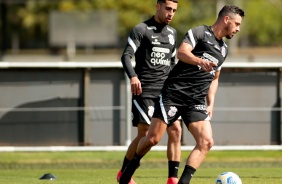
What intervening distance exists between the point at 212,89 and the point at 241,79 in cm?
897

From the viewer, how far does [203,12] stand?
91.2 m

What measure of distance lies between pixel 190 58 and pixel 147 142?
1.40 m

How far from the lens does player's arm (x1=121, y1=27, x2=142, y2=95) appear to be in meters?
12.8

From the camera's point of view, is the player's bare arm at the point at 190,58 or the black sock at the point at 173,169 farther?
the black sock at the point at 173,169

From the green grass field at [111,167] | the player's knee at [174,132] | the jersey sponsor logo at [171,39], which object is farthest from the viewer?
the green grass field at [111,167]

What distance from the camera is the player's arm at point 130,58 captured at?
1277 cm

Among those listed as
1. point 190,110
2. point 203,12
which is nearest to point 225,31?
point 190,110

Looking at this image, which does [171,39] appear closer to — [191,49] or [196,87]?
[196,87]

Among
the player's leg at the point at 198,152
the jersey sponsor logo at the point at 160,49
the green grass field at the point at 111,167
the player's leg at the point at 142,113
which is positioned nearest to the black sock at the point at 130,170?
the player's leg at the point at 142,113

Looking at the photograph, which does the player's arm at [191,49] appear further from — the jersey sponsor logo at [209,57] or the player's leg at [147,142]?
the player's leg at [147,142]

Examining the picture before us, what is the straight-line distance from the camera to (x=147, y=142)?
12734 mm

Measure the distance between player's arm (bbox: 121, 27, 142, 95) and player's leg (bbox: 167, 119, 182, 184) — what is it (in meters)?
0.87

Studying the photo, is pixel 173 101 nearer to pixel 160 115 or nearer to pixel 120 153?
pixel 160 115

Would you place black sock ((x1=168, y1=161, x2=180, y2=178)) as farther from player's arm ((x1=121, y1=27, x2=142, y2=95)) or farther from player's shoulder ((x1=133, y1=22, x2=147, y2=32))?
player's shoulder ((x1=133, y1=22, x2=147, y2=32))
